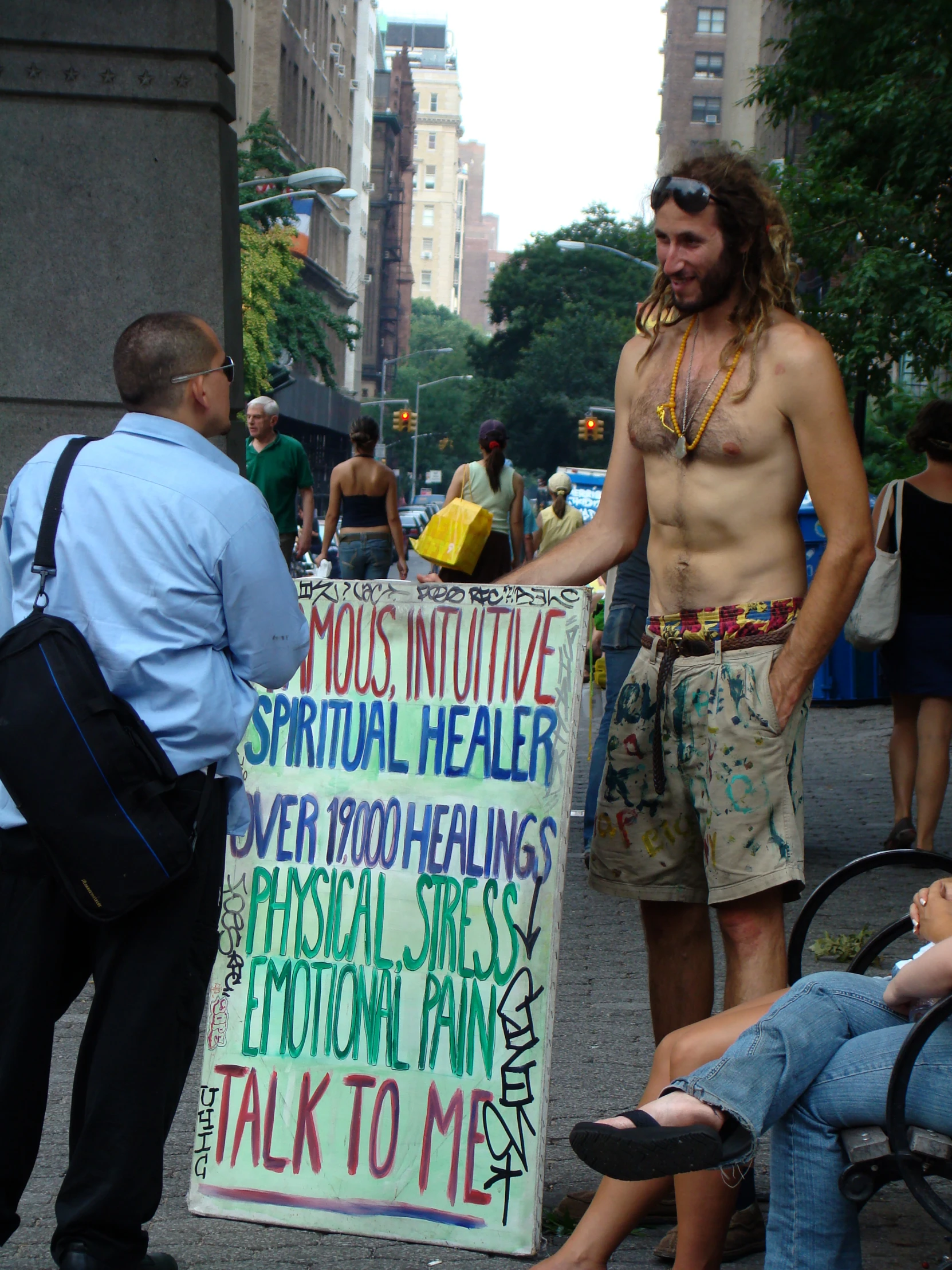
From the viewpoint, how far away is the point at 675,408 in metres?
3.35

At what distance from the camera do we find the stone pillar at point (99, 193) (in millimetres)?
6277

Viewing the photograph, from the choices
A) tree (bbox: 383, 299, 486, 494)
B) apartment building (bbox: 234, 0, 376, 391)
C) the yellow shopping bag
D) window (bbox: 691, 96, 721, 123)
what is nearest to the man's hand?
the yellow shopping bag

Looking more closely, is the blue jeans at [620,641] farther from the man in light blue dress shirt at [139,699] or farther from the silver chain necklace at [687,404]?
the man in light blue dress shirt at [139,699]

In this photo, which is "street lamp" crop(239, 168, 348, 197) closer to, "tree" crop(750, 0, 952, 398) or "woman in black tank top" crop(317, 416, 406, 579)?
"woman in black tank top" crop(317, 416, 406, 579)

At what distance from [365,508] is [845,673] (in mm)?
4875

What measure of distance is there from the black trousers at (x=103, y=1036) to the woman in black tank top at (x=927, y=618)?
4824 millimetres

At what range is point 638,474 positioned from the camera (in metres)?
3.63

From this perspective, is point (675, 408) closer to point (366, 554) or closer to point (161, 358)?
point (161, 358)

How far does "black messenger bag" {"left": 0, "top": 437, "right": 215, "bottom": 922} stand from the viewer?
2773 mm

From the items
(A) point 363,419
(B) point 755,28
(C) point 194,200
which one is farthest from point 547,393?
(C) point 194,200

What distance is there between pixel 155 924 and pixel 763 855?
1233 millimetres

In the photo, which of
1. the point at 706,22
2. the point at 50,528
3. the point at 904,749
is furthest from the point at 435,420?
the point at 50,528

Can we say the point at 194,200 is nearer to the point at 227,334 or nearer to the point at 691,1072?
the point at 227,334

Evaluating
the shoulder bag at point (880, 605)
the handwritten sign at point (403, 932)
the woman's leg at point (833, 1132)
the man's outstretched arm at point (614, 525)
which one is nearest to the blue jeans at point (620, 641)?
the shoulder bag at point (880, 605)
